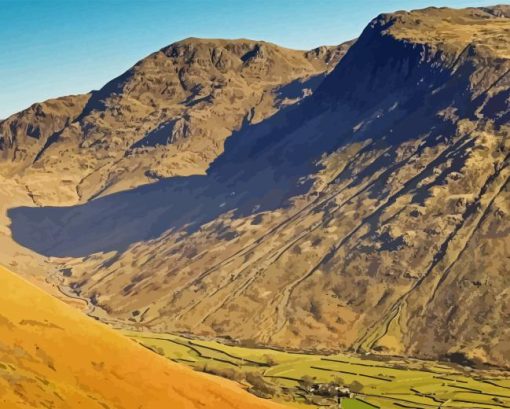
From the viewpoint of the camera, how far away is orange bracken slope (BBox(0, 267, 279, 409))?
4872 centimetres

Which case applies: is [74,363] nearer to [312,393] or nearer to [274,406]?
[274,406]

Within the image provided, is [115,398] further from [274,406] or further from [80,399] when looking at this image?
[274,406]

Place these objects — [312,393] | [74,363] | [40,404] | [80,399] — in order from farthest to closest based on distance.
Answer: [312,393], [74,363], [80,399], [40,404]

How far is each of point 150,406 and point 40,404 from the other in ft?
31.6

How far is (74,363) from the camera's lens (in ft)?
175

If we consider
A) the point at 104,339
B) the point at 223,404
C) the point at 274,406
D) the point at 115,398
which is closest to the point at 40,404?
the point at 115,398

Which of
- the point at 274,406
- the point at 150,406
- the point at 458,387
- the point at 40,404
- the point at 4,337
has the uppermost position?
the point at 4,337

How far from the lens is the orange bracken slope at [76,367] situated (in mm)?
48719

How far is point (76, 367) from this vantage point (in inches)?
2095

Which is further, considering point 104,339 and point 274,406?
point 274,406

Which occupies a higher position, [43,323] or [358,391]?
[43,323]

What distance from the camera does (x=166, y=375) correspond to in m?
57.9

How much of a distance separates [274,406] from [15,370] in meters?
25.9

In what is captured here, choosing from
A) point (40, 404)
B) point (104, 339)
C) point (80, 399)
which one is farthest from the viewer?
point (104, 339)
